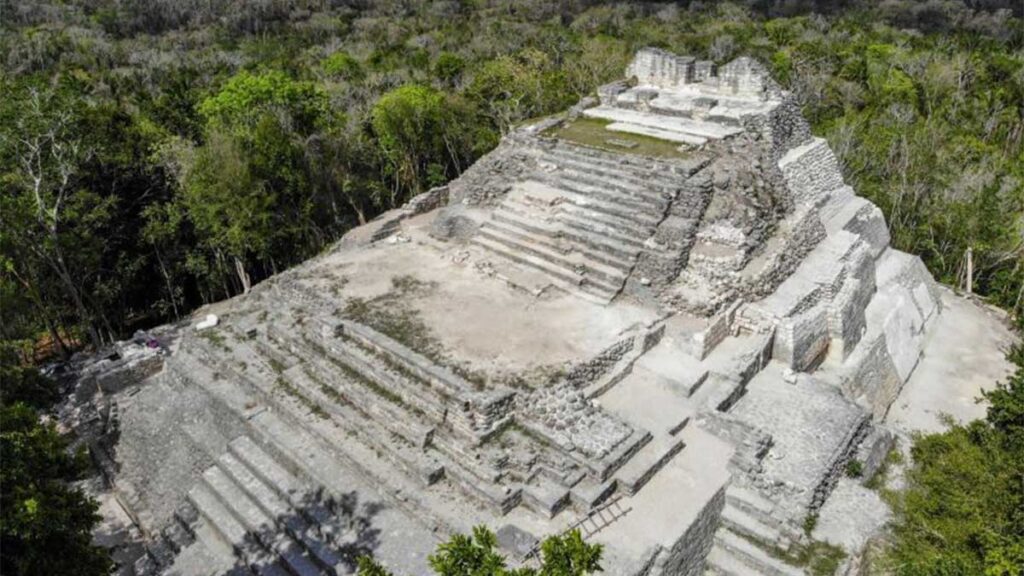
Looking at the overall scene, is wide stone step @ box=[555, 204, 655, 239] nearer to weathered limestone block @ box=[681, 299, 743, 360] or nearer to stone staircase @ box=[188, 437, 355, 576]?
weathered limestone block @ box=[681, 299, 743, 360]

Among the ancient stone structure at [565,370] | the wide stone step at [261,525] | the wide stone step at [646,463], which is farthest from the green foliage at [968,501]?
the wide stone step at [261,525]

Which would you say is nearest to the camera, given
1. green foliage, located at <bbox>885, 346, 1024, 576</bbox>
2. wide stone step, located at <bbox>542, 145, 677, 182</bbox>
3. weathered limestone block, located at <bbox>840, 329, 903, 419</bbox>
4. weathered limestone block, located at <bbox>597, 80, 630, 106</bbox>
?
green foliage, located at <bbox>885, 346, 1024, 576</bbox>

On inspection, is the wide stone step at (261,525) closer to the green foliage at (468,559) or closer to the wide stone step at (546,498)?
the wide stone step at (546,498)

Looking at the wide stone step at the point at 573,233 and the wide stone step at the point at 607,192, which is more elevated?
the wide stone step at the point at 607,192

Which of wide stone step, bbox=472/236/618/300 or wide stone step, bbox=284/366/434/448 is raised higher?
wide stone step, bbox=472/236/618/300

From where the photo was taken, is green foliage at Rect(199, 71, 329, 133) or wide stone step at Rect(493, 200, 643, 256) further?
green foliage at Rect(199, 71, 329, 133)

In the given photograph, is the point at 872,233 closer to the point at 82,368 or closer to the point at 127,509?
the point at 127,509

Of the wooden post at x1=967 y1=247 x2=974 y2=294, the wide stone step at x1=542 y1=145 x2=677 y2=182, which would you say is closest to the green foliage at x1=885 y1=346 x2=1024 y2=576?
the wide stone step at x1=542 y1=145 x2=677 y2=182

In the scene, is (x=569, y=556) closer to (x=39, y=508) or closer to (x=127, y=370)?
(x=39, y=508)

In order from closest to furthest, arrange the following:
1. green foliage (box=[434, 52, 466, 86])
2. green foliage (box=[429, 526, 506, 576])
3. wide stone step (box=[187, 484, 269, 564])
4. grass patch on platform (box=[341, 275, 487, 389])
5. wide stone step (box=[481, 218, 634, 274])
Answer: green foliage (box=[429, 526, 506, 576]) < wide stone step (box=[187, 484, 269, 564]) < grass patch on platform (box=[341, 275, 487, 389]) < wide stone step (box=[481, 218, 634, 274]) < green foliage (box=[434, 52, 466, 86])
